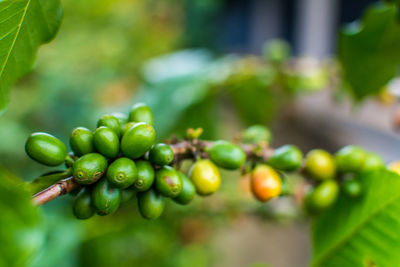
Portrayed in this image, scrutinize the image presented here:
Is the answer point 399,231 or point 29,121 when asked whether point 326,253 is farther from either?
point 29,121

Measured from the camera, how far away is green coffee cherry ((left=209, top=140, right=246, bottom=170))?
22.8 inches

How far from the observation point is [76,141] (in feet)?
1.69

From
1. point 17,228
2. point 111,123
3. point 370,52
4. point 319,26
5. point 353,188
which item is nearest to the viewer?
point 17,228

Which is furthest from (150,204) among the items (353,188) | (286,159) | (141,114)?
(353,188)

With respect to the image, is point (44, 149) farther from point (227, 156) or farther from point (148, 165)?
point (227, 156)

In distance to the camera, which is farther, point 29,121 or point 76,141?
point 29,121

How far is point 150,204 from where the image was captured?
0.51m

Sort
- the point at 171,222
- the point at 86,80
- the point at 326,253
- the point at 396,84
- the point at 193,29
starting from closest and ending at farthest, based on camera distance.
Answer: the point at 326,253
the point at 396,84
the point at 171,222
the point at 86,80
the point at 193,29

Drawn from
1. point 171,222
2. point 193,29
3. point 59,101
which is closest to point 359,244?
point 171,222

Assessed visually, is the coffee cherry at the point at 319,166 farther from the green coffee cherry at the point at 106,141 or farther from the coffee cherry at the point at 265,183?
the green coffee cherry at the point at 106,141

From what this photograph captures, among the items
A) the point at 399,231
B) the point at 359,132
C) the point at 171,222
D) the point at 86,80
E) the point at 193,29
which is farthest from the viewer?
the point at 193,29

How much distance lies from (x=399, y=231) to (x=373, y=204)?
6 centimetres

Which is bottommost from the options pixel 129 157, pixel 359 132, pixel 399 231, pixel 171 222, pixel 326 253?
pixel 171 222

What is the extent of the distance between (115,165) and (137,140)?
46mm
